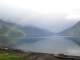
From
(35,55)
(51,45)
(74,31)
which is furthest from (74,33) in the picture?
(35,55)

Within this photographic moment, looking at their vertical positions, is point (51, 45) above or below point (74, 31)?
below

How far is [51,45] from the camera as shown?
1637 millimetres

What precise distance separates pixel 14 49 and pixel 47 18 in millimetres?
443

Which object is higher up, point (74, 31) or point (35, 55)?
point (74, 31)

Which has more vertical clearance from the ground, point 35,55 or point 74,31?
point 74,31

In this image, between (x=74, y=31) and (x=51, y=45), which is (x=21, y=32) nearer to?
(x=51, y=45)

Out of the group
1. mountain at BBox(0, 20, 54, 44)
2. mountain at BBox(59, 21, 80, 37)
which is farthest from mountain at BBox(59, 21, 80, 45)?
mountain at BBox(0, 20, 54, 44)

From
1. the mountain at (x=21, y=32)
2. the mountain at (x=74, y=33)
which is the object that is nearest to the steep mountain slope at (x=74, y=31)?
the mountain at (x=74, y=33)

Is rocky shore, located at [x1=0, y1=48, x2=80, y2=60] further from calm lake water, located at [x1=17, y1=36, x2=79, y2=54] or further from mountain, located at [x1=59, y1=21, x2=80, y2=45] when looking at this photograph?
mountain, located at [x1=59, y1=21, x2=80, y2=45]

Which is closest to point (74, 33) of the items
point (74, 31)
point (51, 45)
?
point (74, 31)

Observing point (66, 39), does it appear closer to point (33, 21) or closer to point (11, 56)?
point (33, 21)

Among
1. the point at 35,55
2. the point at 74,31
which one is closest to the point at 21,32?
the point at 35,55

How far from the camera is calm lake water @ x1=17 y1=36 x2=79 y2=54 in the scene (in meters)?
1.62

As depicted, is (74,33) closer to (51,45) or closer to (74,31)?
(74,31)
